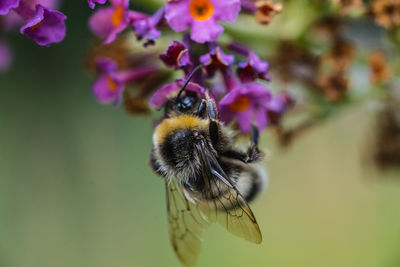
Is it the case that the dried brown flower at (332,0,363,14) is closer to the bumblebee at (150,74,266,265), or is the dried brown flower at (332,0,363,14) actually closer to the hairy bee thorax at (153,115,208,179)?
the bumblebee at (150,74,266,265)

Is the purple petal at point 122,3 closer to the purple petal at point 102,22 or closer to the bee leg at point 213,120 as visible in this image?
the purple petal at point 102,22

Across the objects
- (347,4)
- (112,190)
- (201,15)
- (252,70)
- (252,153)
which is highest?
(112,190)

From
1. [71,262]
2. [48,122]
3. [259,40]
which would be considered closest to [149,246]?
[71,262]

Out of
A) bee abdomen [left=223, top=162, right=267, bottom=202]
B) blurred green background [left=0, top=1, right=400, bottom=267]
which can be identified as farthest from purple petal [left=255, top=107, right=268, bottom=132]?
blurred green background [left=0, top=1, right=400, bottom=267]

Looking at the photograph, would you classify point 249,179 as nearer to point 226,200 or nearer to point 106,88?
point 226,200

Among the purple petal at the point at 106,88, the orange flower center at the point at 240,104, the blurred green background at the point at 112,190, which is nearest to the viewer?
the orange flower center at the point at 240,104

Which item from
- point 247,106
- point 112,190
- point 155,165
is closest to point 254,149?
point 247,106

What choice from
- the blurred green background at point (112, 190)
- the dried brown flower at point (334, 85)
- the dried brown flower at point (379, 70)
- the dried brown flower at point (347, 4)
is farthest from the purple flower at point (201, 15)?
the blurred green background at point (112, 190)

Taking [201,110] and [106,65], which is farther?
[106,65]
